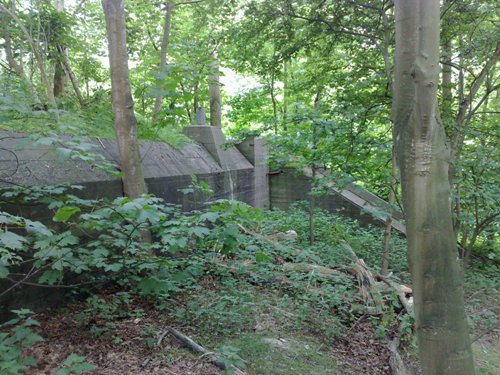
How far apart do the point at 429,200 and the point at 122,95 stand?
13.9ft

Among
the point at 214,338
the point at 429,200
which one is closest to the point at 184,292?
the point at 214,338

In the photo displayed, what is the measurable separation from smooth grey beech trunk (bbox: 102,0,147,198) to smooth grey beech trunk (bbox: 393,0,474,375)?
12.8ft

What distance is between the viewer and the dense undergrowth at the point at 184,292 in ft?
9.75

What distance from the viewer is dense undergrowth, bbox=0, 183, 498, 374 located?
2.97m

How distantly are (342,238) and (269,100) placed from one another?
10982 mm

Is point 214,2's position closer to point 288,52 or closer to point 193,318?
point 288,52

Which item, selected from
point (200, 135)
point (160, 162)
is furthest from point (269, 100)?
point (160, 162)

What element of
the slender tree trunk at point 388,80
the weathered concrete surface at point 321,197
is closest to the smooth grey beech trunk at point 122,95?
the slender tree trunk at point 388,80

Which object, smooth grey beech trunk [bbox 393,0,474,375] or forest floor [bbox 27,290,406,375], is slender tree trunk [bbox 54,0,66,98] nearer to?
forest floor [bbox 27,290,406,375]

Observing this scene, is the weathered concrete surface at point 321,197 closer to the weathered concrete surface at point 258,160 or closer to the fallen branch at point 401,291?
the weathered concrete surface at point 258,160

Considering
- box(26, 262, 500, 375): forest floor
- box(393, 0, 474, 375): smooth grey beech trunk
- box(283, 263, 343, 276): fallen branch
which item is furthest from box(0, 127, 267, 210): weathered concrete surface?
box(393, 0, 474, 375): smooth grey beech trunk

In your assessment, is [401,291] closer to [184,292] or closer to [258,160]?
[184,292]

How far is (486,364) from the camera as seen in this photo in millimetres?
4379

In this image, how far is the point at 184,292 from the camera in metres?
4.96
